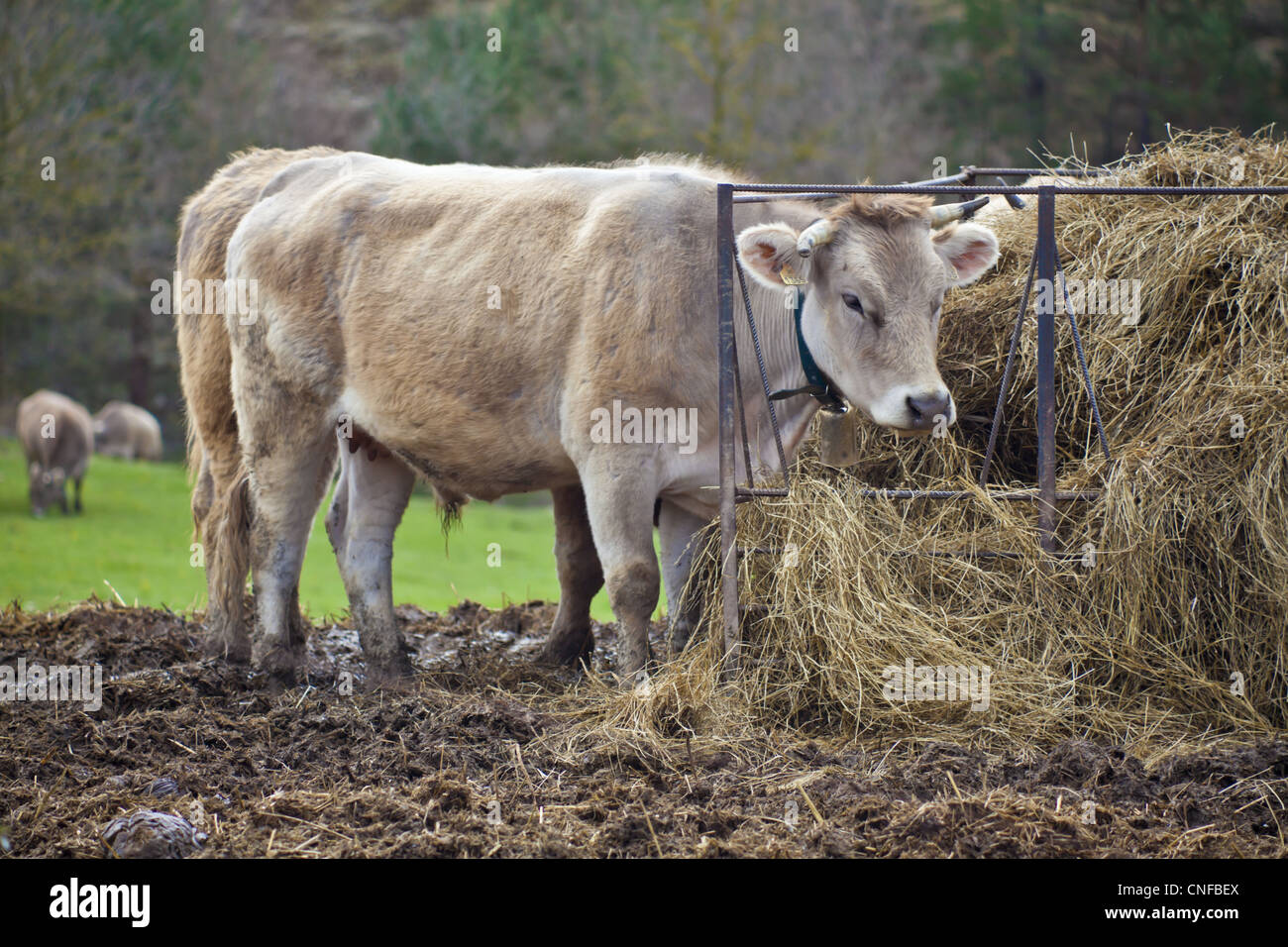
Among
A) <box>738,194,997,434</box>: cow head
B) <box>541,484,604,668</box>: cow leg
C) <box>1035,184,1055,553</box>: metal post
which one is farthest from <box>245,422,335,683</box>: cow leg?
<box>1035,184,1055,553</box>: metal post

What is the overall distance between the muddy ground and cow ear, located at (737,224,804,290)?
199 cm

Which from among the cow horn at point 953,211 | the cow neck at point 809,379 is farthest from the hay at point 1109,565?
the cow horn at point 953,211

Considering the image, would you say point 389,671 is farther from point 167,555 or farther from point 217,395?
point 167,555

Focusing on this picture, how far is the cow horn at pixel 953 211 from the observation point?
5.68 metres

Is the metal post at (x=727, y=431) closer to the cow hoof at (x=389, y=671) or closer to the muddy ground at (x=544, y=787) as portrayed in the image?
the muddy ground at (x=544, y=787)

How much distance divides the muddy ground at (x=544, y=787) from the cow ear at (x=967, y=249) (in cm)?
216

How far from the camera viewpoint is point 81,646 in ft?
23.1

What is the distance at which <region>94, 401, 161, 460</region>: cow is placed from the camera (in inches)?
1152

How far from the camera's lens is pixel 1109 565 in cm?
535

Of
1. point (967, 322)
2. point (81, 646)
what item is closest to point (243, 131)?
point (81, 646)

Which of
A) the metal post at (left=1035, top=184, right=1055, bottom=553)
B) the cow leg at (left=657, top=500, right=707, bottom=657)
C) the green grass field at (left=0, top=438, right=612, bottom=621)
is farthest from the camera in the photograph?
the green grass field at (left=0, top=438, right=612, bottom=621)

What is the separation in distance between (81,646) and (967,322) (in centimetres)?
519

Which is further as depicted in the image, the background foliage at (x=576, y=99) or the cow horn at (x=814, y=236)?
the background foliage at (x=576, y=99)

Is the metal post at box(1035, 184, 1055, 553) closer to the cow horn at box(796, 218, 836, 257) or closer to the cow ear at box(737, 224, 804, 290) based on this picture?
the cow horn at box(796, 218, 836, 257)
